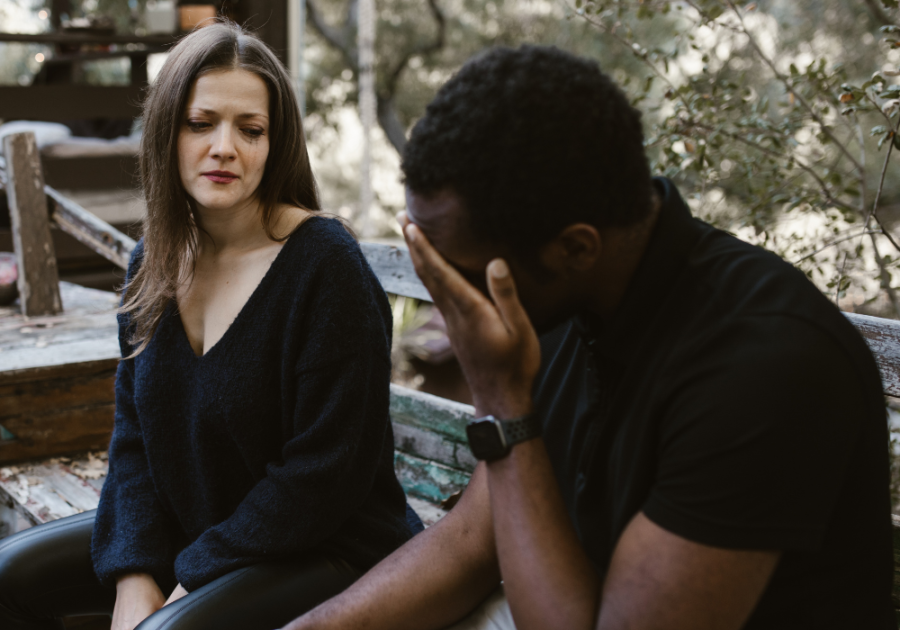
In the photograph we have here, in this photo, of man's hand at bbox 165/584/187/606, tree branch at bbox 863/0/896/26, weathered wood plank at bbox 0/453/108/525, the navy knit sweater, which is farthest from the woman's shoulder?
tree branch at bbox 863/0/896/26

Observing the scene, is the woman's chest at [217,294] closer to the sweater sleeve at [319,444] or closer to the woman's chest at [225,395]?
the woman's chest at [225,395]

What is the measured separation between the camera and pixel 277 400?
1597 millimetres

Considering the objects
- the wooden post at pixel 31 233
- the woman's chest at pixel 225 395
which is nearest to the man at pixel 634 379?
the woman's chest at pixel 225 395

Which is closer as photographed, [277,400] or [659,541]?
[659,541]

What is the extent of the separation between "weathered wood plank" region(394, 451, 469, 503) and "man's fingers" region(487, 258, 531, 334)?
1.30 meters

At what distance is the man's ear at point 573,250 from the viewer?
1060 millimetres

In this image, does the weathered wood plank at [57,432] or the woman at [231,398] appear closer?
the woman at [231,398]

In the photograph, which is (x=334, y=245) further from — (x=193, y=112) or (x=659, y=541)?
(x=659, y=541)

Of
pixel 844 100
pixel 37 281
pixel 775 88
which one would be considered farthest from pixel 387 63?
pixel 844 100

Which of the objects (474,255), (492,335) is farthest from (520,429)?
(474,255)

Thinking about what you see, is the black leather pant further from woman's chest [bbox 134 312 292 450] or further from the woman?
woman's chest [bbox 134 312 292 450]

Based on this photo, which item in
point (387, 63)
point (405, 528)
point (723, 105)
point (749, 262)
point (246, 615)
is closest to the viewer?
point (749, 262)

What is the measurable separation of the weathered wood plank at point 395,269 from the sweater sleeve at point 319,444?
97 centimetres

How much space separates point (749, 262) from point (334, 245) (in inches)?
33.7
